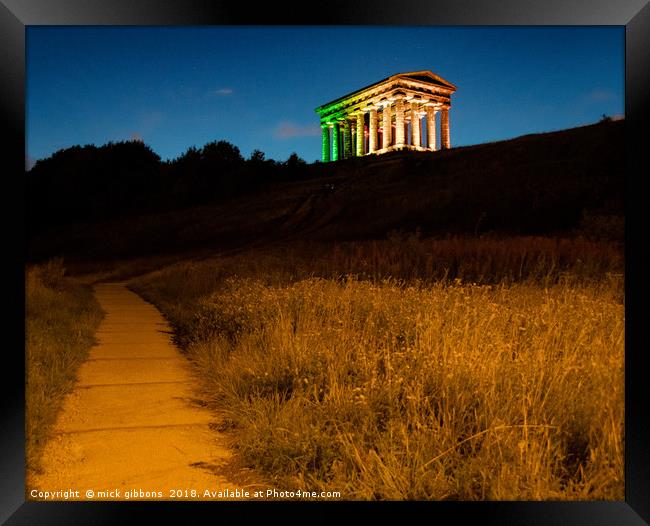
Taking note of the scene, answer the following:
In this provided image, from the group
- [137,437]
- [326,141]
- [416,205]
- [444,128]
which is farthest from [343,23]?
[326,141]

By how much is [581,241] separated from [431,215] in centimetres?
1494

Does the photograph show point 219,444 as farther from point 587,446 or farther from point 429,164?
point 429,164

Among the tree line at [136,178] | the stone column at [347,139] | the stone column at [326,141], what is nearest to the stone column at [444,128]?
the stone column at [347,139]

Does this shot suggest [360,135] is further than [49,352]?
Yes

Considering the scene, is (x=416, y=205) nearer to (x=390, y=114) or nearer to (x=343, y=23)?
(x=343, y=23)

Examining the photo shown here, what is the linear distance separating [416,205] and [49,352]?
2819 centimetres

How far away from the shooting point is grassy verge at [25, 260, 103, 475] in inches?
144

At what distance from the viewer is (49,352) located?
5902mm

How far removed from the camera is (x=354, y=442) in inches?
129

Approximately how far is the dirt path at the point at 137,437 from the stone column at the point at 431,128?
74.7 metres

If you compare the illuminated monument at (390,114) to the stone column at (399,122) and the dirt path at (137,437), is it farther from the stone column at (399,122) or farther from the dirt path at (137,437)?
the dirt path at (137,437)

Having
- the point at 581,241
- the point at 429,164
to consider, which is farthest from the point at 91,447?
the point at 429,164

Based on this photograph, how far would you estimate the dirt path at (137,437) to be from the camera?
3.02 m

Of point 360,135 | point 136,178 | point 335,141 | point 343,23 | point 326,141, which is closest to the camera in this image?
point 343,23
